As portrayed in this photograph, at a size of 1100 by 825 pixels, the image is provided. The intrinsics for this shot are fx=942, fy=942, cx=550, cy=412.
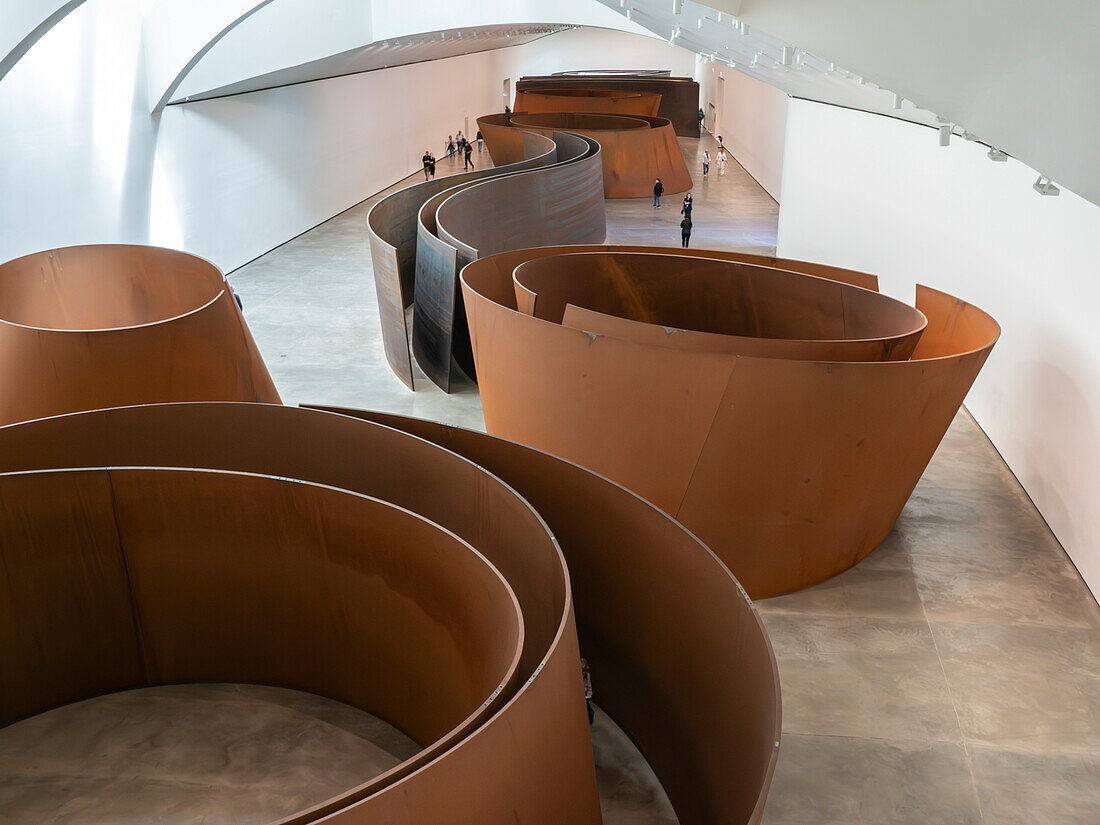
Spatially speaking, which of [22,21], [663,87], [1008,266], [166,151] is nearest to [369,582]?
[22,21]

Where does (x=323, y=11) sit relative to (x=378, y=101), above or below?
above

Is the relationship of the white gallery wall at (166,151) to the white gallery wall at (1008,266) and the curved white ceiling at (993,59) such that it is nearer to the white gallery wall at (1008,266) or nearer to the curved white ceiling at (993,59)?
the curved white ceiling at (993,59)

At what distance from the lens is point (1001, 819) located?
5598 mm

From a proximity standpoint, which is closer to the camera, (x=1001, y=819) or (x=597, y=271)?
(x=1001, y=819)

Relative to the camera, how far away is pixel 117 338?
755cm

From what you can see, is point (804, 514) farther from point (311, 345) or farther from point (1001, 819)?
point (311, 345)

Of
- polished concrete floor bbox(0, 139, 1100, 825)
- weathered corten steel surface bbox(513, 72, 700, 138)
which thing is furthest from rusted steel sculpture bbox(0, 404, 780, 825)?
weathered corten steel surface bbox(513, 72, 700, 138)

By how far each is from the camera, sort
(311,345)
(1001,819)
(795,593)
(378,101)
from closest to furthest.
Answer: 1. (1001,819)
2. (795,593)
3. (311,345)
4. (378,101)

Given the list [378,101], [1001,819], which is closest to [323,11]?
[378,101]

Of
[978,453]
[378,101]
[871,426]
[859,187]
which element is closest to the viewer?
[871,426]

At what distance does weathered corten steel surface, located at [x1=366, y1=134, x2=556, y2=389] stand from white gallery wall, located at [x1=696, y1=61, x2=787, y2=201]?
10.6 meters

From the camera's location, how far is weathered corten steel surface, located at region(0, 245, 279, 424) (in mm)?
7543

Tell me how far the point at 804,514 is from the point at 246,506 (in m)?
4.23

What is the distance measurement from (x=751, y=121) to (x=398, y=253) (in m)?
20.2
